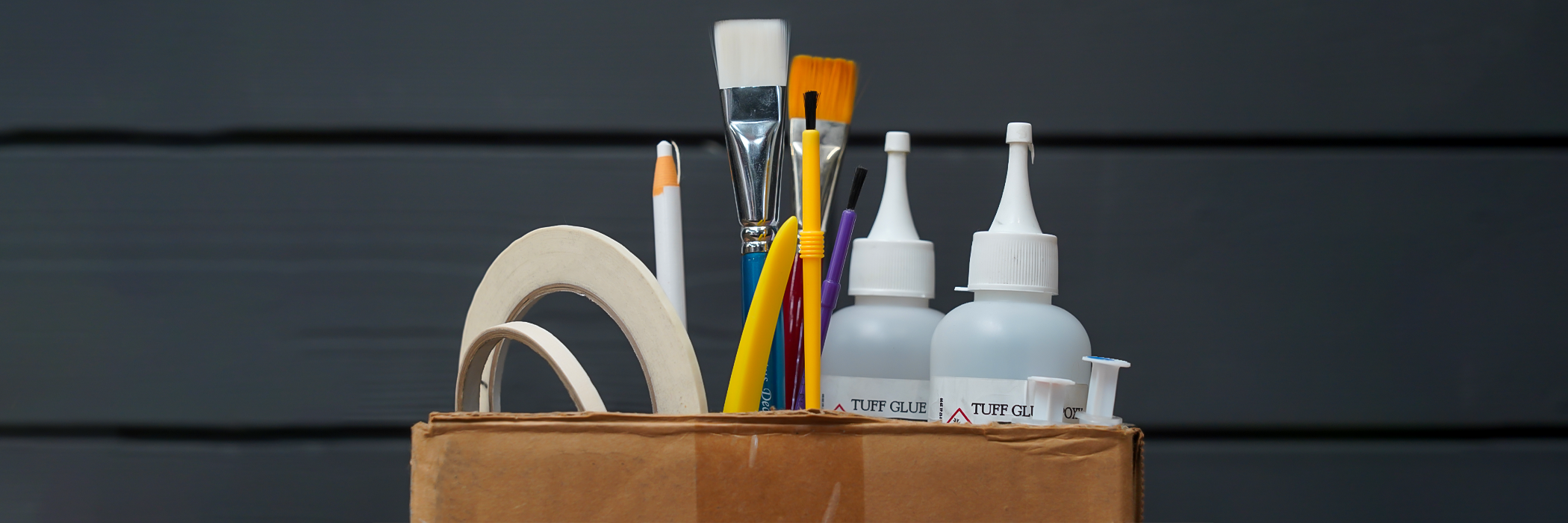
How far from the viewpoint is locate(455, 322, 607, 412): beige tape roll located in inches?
9.4

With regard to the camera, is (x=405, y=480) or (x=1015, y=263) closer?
(x=1015, y=263)

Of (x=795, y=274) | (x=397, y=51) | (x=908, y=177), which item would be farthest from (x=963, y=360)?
(x=397, y=51)

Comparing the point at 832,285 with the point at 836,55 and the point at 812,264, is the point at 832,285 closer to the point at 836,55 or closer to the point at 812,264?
the point at 812,264

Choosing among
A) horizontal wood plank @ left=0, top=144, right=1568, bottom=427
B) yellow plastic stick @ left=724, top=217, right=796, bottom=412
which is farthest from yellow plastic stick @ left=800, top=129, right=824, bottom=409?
horizontal wood plank @ left=0, top=144, right=1568, bottom=427

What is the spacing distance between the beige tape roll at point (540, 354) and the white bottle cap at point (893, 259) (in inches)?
4.1

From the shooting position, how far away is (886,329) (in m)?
0.31

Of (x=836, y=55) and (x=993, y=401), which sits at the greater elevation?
(x=836, y=55)

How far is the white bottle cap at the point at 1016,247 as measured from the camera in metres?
0.28

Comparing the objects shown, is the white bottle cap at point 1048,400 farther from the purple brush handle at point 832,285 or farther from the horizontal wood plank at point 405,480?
the horizontal wood plank at point 405,480

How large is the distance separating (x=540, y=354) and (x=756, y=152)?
0.32ft

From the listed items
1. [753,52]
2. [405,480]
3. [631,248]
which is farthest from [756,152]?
[405,480]

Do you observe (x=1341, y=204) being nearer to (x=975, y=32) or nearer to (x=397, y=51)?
(x=975, y=32)

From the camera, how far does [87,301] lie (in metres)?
0.41

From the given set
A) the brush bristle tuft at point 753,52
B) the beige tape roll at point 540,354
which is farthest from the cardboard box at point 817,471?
the brush bristle tuft at point 753,52
